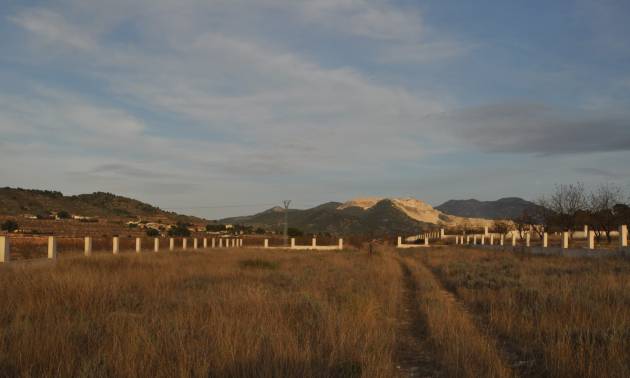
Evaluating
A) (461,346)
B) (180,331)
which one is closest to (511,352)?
(461,346)

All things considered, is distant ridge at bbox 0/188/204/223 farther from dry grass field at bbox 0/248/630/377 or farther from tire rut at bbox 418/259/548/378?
tire rut at bbox 418/259/548/378

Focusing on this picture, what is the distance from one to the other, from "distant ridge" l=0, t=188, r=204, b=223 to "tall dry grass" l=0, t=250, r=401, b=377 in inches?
2405

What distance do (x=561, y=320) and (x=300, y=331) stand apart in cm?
496

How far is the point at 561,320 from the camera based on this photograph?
366 inches

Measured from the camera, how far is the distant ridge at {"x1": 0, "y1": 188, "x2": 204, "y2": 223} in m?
69.5

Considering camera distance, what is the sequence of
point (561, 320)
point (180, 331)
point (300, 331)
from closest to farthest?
point (180, 331) → point (300, 331) → point (561, 320)

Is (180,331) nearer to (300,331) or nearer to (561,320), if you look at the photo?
(300,331)

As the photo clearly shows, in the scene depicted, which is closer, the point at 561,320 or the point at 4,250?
the point at 561,320

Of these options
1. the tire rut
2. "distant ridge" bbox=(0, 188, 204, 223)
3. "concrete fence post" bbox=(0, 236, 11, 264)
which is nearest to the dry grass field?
the tire rut

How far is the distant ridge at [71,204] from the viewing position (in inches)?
2736

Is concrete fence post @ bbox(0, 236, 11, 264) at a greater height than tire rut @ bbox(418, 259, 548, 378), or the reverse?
concrete fence post @ bbox(0, 236, 11, 264)

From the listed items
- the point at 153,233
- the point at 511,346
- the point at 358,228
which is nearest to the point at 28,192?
the point at 153,233

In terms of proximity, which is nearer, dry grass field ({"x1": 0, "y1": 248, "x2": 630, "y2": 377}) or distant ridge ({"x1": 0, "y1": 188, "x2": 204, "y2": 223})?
dry grass field ({"x1": 0, "y1": 248, "x2": 630, "y2": 377})

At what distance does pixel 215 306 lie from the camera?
30.9 ft
